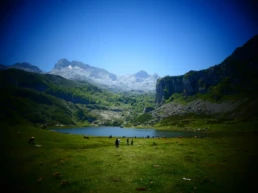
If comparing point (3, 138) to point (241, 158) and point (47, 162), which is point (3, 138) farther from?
point (241, 158)

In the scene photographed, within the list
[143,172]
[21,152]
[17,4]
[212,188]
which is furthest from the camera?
[17,4]

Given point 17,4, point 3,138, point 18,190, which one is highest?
point 17,4

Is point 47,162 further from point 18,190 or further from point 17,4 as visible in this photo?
point 17,4

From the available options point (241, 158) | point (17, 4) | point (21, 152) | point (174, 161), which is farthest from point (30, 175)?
point (17, 4)

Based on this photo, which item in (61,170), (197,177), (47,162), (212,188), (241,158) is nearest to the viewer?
(212,188)

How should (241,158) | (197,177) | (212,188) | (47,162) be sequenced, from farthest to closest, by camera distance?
(241,158) < (47,162) < (197,177) < (212,188)

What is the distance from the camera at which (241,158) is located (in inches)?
1407

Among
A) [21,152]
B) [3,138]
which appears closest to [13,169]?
[21,152]

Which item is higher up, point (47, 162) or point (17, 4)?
point (17, 4)

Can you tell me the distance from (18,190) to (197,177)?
978 inches

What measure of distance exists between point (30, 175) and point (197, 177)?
85.4 feet

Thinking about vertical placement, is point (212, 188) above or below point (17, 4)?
below

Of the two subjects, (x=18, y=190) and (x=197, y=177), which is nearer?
(x=18, y=190)

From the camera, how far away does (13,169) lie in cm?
3003
